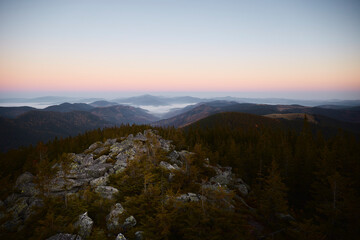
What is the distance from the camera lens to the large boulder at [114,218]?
15.5 metres

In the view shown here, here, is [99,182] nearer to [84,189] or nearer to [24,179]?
[84,189]

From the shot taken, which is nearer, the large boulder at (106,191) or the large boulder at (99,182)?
the large boulder at (106,191)

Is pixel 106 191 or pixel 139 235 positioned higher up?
pixel 106 191

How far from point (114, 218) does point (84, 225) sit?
259cm

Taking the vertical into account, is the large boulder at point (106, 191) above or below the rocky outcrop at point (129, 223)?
above

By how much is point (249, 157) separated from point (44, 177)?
47.2 metres

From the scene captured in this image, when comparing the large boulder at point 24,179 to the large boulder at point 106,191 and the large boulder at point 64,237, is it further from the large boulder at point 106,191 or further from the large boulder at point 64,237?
the large boulder at point 64,237

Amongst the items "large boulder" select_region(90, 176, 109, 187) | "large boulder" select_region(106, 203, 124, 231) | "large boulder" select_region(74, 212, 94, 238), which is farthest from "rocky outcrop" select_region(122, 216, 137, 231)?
"large boulder" select_region(90, 176, 109, 187)

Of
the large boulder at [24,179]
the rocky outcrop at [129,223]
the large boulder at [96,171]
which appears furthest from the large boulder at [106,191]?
the large boulder at [24,179]

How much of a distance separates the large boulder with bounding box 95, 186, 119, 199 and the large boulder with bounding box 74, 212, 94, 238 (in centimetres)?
374

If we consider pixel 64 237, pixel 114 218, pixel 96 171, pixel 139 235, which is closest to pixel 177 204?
pixel 139 235

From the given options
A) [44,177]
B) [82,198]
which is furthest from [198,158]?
[44,177]

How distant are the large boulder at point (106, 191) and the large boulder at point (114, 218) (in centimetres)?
268

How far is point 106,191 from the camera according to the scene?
20.1m
